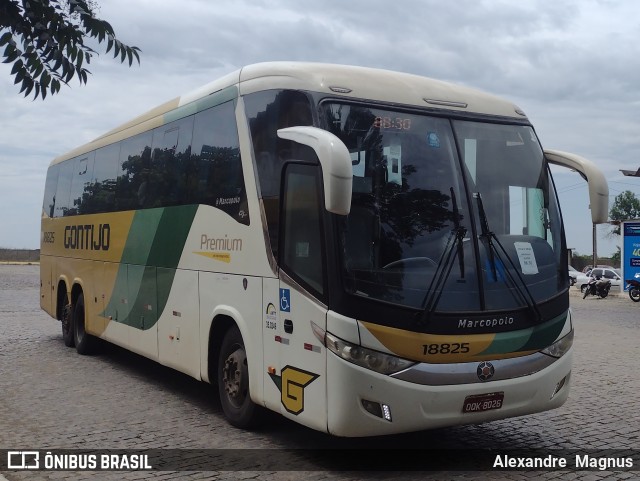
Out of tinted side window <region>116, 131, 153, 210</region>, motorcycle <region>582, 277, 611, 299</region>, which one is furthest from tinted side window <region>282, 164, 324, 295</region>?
motorcycle <region>582, 277, 611, 299</region>

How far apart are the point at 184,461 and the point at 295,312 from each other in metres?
1.54

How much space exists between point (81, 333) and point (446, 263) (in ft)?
29.2

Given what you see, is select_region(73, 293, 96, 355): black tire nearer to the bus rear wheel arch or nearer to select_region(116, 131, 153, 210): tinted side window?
the bus rear wheel arch

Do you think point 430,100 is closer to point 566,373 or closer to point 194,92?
point 566,373

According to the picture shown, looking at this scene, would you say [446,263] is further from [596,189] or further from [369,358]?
[596,189]

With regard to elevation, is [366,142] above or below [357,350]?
above

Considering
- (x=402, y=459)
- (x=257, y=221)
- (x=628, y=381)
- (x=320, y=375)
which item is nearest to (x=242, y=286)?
(x=257, y=221)

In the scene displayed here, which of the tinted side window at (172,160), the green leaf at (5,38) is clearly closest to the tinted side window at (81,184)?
the tinted side window at (172,160)

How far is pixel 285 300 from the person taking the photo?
7.05 metres

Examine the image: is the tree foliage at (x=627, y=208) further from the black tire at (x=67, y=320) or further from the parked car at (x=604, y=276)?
the black tire at (x=67, y=320)

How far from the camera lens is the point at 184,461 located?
6902 millimetres

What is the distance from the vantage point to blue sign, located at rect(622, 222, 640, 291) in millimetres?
31938

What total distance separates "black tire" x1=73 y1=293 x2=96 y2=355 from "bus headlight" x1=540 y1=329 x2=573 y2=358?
8.69 m

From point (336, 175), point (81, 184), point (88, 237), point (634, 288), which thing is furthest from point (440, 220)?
point (634, 288)
